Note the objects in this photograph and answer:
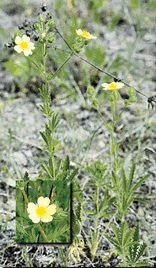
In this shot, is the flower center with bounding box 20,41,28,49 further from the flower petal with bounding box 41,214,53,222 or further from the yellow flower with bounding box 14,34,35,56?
the flower petal with bounding box 41,214,53,222

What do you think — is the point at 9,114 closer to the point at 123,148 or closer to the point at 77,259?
the point at 123,148

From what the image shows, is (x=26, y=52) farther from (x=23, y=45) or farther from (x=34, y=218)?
(x=34, y=218)

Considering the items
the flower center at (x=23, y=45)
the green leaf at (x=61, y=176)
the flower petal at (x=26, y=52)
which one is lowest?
the green leaf at (x=61, y=176)

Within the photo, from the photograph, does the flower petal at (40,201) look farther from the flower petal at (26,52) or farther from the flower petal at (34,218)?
the flower petal at (26,52)

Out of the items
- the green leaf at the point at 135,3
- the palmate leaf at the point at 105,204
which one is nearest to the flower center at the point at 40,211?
the palmate leaf at the point at 105,204

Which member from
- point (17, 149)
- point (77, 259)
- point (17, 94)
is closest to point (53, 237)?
point (77, 259)

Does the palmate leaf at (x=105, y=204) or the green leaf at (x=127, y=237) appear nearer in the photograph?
the green leaf at (x=127, y=237)

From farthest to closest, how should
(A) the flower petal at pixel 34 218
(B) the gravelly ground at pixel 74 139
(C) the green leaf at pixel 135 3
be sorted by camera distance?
(C) the green leaf at pixel 135 3
(B) the gravelly ground at pixel 74 139
(A) the flower petal at pixel 34 218

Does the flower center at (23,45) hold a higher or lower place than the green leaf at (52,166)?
higher
